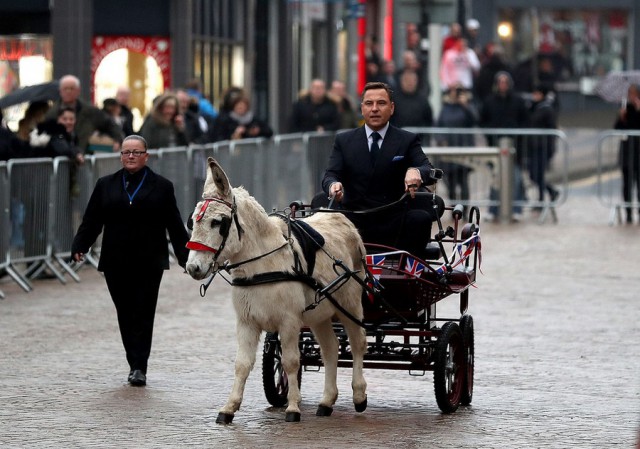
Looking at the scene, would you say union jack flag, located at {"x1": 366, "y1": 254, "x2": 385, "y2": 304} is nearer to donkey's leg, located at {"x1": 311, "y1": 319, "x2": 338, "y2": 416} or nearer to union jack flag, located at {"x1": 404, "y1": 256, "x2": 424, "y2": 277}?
union jack flag, located at {"x1": 404, "y1": 256, "x2": 424, "y2": 277}

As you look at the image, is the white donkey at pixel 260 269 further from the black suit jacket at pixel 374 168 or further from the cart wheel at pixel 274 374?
the black suit jacket at pixel 374 168

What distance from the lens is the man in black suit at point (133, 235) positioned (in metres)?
11.8

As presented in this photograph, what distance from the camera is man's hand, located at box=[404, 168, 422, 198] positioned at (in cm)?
1056

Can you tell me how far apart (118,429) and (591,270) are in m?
10.2

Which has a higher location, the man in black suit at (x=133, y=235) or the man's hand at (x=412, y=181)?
the man's hand at (x=412, y=181)

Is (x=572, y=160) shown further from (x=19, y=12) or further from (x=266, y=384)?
(x=266, y=384)

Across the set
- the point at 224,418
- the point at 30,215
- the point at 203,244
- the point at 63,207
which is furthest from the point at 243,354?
the point at 63,207

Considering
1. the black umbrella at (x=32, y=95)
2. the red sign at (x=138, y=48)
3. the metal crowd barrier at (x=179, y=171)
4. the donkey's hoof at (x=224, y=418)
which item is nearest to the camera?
the donkey's hoof at (x=224, y=418)

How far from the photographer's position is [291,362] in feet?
32.9

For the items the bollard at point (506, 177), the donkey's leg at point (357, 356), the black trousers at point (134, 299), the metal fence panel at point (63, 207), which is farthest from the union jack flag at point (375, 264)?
the bollard at point (506, 177)

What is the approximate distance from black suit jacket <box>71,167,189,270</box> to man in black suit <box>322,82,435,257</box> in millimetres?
1369

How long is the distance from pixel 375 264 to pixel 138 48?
17.9 m

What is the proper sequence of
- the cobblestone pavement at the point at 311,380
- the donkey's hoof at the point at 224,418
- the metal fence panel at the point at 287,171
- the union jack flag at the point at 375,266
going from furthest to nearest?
the metal fence panel at the point at 287,171, the union jack flag at the point at 375,266, the donkey's hoof at the point at 224,418, the cobblestone pavement at the point at 311,380

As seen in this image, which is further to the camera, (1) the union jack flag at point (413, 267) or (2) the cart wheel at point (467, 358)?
(2) the cart wheel at point (467, 358)
